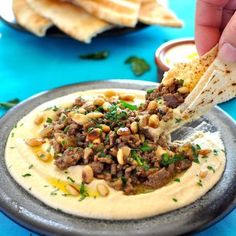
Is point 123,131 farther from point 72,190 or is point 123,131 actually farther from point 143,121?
point 72,190

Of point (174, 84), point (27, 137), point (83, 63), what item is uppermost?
point (174, 84)

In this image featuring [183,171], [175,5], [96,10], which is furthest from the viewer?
[175,5]

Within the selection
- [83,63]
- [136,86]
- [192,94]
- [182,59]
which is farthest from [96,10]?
[192,94]

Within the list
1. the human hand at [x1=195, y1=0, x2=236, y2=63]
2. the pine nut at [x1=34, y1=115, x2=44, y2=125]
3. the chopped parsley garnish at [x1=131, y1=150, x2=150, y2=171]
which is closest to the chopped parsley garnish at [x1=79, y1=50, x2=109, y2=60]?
the human hand at [x1=195, y1=0, x2=236, y2=63]

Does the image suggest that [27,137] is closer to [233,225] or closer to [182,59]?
[233,225]

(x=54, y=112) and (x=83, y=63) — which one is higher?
(x=54, y=112)

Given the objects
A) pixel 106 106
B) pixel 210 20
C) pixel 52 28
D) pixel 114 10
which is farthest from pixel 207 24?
pixel 52 28

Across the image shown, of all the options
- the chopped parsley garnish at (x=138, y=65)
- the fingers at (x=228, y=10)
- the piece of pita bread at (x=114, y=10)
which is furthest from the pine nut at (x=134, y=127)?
the piece of pita bread at (x=114, y=10)

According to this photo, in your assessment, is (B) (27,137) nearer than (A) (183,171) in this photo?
No
